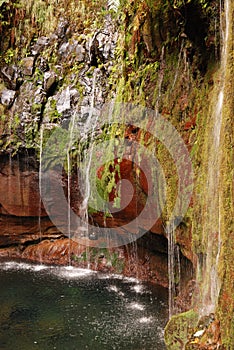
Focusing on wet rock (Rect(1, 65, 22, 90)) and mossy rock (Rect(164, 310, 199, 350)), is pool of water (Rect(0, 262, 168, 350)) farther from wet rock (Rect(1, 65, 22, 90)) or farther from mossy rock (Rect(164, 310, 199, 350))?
wet rock (Rect(1, 65, 22, 90))

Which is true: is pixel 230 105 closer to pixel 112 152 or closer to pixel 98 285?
pixel 112 152

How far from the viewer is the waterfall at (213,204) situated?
161 inches

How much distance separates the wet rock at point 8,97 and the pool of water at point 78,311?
426 centimetres

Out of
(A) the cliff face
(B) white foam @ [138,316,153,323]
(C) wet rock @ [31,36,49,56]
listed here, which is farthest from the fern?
(B) white foam @ [138,316,153,323]

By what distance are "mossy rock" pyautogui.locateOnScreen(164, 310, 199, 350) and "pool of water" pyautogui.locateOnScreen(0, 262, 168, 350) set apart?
129 centimetres

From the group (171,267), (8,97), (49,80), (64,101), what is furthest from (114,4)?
(171,267)

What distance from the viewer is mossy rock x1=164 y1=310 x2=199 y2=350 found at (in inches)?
166

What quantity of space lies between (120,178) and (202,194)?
2.65 m

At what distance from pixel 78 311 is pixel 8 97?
5.93 meters

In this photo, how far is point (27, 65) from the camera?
33.5 ft

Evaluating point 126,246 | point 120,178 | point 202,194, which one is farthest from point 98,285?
point 202,194

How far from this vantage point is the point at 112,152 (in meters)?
7.48

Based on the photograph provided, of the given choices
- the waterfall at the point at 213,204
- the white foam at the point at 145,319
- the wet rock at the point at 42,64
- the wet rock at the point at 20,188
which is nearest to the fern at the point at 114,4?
the wet rock at the point at 42,64

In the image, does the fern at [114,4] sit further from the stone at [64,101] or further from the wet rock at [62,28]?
the stone at [64,101]
